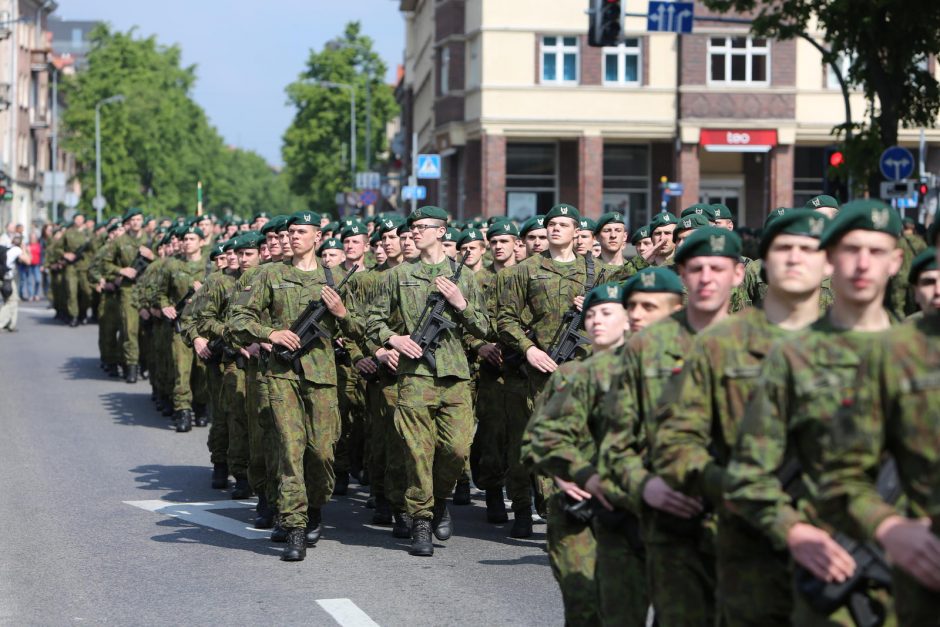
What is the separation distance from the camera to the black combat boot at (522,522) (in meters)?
11.4

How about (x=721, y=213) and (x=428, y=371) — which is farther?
(x=721, y=213)

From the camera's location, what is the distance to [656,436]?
5371 mm

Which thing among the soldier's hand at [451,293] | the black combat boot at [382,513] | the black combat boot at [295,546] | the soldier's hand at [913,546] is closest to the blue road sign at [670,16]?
the black combat boot at [382,513]

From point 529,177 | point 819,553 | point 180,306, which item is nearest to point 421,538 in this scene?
point 819,553

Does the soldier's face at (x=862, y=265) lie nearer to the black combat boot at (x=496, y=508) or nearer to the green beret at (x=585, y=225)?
the green beret at (x=585, y=225)

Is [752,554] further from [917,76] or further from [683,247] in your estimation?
[917,76]

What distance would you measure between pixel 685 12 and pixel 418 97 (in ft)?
157

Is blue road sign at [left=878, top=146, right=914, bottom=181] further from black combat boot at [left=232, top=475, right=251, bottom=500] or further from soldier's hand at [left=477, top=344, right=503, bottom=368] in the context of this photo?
black combat boot at [left=232, top=475, right=251, bottom=500]

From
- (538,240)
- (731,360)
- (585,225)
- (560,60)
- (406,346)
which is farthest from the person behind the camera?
(560,60)

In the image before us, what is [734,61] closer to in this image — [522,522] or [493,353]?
[493,353]

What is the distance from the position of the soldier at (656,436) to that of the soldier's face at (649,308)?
0.39m

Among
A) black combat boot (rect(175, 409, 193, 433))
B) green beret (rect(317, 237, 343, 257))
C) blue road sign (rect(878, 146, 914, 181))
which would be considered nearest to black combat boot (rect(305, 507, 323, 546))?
green beret (rect(317, 237, 343, 257))

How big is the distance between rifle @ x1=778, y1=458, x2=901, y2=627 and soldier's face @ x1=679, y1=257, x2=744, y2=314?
1584mm

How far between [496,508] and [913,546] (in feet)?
27.6
